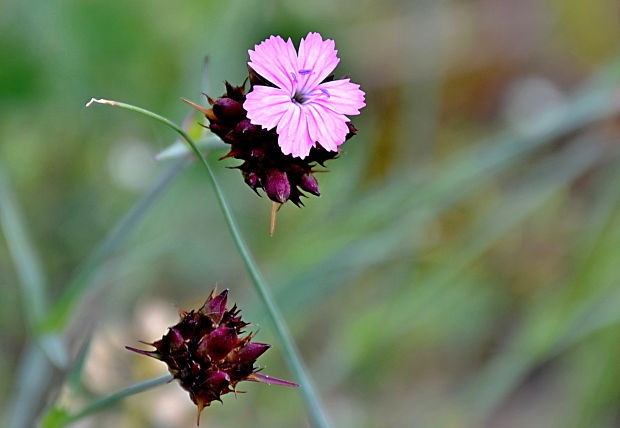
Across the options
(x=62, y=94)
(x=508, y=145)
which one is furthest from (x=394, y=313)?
(x=62, y=94)

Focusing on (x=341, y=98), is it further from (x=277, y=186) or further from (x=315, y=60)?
(x=277, y=186)

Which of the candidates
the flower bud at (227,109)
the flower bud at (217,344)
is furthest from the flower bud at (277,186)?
the flower bud at (217,344)

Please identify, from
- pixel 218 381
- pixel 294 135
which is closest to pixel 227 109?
pixel 294 135

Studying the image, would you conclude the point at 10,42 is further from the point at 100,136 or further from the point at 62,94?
the point at 100,136

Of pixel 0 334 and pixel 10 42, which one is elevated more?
pixel 10 42

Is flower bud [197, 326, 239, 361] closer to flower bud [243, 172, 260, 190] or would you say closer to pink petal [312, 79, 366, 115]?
flower bud [243, 172, 260, 190]

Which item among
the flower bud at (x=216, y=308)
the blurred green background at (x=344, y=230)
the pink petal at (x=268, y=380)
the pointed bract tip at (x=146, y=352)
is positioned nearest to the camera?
the pointed bract tip at (x=146, y=352)

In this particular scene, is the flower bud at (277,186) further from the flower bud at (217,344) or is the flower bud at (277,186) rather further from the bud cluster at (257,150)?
the flower bud at (217,344)

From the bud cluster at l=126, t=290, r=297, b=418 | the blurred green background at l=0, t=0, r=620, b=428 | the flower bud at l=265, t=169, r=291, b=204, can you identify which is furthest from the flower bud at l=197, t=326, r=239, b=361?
the blurred green background at l=0, t=0, r=620, b=428
